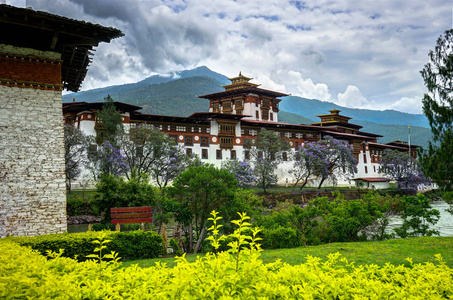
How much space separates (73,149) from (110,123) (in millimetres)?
5129

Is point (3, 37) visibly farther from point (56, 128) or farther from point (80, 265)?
point (80, 265)

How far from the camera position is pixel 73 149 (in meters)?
37.0

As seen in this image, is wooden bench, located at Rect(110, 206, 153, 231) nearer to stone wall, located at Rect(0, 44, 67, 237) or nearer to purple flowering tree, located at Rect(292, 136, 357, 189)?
stone wall, located at Rect(0, 44, 67, 237)

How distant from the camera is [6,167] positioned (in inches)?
383

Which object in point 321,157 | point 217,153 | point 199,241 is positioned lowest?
point 199,241

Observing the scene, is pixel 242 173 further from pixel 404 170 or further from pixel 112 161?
pixel 404 170

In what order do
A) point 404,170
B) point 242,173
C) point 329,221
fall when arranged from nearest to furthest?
1. point 329,221
2. point 242,173
3. point 404,170

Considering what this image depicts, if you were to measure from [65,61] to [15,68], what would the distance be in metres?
2.89

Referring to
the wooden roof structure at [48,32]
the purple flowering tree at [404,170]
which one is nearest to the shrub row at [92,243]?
the wooden roof structure at [48,32]

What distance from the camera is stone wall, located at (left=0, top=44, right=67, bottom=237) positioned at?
9.72m

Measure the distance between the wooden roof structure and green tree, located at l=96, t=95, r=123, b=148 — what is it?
26619mm

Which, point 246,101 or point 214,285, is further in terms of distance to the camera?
point 246,101

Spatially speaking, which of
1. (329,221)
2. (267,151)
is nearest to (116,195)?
(329,221)

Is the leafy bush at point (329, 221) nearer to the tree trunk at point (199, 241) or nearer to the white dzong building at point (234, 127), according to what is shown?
the tree trunk at point (199, 241)
